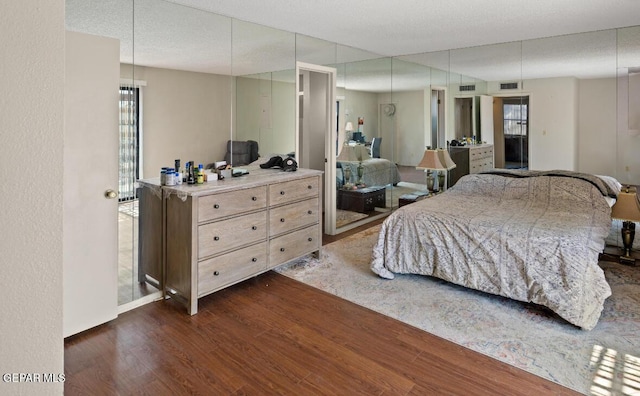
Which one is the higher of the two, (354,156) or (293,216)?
(354,156)

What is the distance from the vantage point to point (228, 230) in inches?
121

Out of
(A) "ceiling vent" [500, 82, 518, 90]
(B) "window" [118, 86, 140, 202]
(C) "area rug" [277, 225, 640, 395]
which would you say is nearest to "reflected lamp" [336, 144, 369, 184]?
(C) "area rug" [277, 225, 640, 395]

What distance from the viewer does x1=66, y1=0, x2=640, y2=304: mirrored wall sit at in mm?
2994

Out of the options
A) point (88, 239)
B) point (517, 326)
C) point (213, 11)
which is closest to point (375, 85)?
point (213, 11)

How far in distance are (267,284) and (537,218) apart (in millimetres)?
2398

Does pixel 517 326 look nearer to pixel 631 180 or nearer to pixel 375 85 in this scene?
pixel 631 180

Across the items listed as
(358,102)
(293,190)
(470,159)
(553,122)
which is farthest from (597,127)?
(293,190)

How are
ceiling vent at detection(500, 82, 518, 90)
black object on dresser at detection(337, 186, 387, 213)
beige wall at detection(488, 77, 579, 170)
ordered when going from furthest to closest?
1. black object on dresser at detection(337, 186, 387, 213)
2. ceiling vent at detection(500, 82, 518, 90)
3. beige wall at detection(488, 77, 579, 170)

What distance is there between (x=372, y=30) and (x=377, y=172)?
2.23m

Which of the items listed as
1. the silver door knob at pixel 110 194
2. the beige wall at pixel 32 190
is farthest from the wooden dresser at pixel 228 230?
the beige wall at pixel 32 190

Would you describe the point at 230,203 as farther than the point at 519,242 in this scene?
Yes

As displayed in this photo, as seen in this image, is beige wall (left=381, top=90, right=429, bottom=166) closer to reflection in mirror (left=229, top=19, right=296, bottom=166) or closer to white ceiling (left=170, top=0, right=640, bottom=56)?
white ceiling (left=170, top=0, right=640, bottom=56)

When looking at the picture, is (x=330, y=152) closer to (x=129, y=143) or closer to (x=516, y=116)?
(x=516, y=116)

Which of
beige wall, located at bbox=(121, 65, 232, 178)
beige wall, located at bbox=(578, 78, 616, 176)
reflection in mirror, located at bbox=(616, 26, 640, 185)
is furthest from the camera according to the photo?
beige wall, located at bbox=(578, 78, 616, 176)
